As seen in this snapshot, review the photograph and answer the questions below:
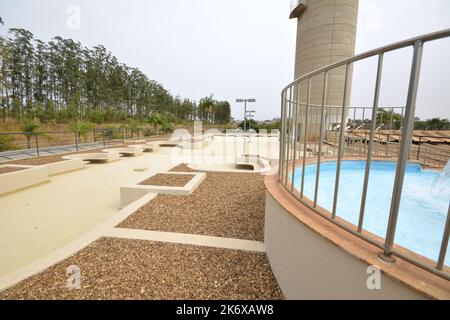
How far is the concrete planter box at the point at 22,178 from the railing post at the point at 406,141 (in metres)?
7.20

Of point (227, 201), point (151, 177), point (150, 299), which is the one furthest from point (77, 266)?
point (151, 177)

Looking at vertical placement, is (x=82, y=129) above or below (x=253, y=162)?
above

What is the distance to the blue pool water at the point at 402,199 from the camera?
2652mm

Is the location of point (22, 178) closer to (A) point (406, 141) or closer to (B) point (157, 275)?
(B) point (157, 275)

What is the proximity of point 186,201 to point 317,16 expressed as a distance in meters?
16.7

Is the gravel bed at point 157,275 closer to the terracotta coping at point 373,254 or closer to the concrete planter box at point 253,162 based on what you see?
the terracotta coping at point 373,254

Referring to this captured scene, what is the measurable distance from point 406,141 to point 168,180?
4.59 metres

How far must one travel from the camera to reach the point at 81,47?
28.9 m

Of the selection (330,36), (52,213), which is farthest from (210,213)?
(330,36)

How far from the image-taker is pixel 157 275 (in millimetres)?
1951

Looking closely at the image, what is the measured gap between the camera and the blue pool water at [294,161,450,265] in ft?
8.70

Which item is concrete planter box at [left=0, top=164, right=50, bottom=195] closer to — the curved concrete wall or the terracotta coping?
the curved concrete wall

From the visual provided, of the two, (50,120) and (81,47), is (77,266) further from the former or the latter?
(81,47)

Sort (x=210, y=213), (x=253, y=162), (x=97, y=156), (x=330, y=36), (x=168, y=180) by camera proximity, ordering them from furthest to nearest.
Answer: (x=330, y=36)
(x=97, y=156)
(x=253, y=162)
(x=168, y=180)
(x=210, y=213)
